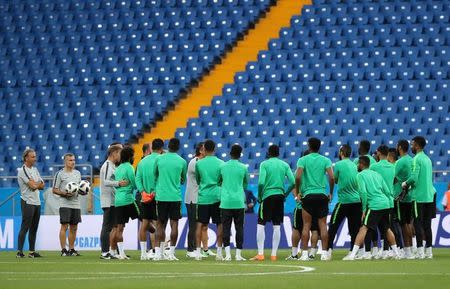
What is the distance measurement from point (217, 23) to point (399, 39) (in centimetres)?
566

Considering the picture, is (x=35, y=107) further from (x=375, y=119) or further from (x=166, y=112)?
(x=375, y=119)

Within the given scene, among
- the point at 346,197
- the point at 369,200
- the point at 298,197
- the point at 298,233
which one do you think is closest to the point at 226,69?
the point at 298,233

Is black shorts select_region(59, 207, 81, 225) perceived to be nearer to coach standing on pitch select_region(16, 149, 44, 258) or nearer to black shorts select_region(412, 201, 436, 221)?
coach standing on pitch select_region(16, 149, 44, 258)

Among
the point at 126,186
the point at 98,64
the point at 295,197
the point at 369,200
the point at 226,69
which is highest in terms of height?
the point at 98,64

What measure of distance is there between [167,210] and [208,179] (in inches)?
35.0

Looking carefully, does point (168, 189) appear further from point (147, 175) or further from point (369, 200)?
point (369, 200)

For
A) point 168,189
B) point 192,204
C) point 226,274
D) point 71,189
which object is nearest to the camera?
point 226,274

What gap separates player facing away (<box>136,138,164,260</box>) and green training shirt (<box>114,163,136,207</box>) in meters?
0.27

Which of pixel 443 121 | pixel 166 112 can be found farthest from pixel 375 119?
pixel 166 112

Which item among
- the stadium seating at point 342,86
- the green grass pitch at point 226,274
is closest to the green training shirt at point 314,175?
the green grass pitch at point 226,274

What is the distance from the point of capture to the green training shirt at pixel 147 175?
18.9 meters

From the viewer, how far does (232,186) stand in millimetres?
18500

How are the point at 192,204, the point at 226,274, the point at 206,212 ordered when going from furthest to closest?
the point at 192,204
the point at 206,212
the point at 226,274

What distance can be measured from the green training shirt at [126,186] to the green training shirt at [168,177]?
76 centimetres
